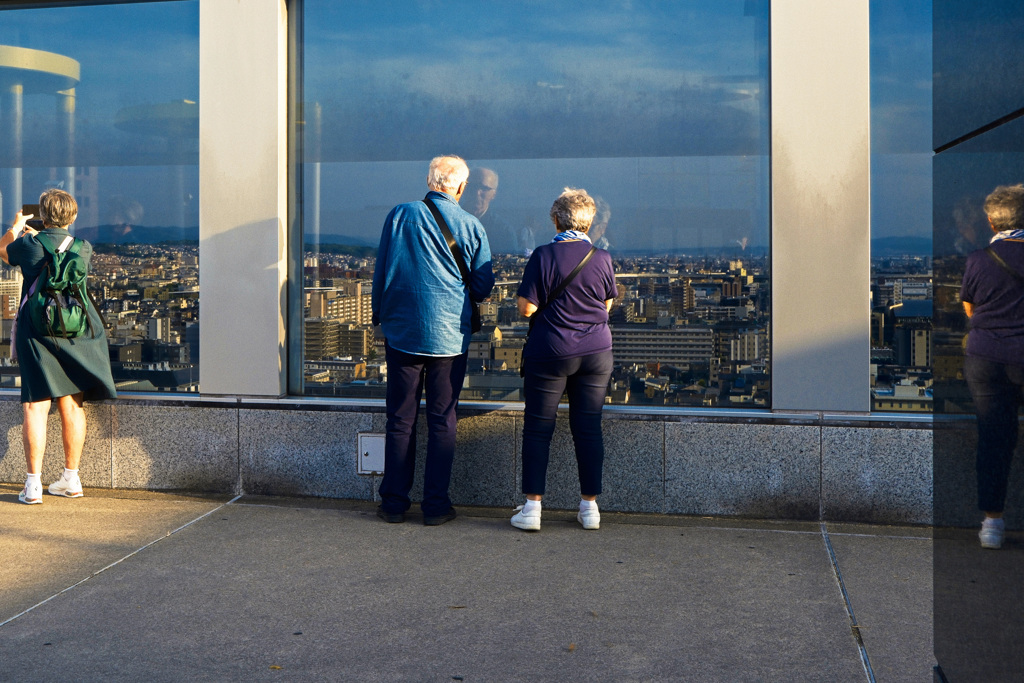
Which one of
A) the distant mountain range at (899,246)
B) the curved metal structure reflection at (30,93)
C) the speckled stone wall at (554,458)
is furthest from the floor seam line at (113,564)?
the distant mountain range at (899,246)

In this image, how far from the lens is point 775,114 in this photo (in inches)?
221

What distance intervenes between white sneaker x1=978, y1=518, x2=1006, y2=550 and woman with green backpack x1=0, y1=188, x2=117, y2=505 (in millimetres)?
5103

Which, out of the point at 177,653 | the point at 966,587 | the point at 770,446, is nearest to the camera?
the point at 966,587

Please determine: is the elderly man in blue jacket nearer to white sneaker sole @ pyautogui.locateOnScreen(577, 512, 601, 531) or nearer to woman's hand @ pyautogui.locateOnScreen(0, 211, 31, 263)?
white sneaker sole @ pyautogui.locateOnScreen(577, 512, 601, 531)

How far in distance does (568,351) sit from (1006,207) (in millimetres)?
3350

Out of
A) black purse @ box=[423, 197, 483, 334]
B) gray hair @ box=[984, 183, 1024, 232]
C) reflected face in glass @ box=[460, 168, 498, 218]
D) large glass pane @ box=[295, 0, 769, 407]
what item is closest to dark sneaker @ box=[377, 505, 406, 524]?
large glass pane @ box=[295, 0, 769, 407]

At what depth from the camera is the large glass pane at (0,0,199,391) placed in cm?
653

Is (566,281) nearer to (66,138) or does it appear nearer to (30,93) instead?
(66,138)

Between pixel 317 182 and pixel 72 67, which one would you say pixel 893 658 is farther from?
pixel 72 67

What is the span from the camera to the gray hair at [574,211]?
17.6 ft

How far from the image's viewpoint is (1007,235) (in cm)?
197

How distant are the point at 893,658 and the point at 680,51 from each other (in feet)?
12.0

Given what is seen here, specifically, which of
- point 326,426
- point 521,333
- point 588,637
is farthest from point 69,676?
point 521,333

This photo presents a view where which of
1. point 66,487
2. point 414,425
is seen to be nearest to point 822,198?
point 414,425
